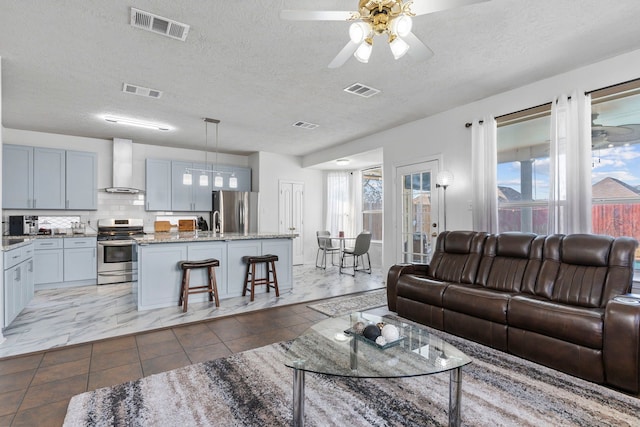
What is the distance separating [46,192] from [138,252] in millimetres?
2967

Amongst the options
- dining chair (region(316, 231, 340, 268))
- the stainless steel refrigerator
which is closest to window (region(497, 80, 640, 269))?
dining chair (region(316, 231, 340, 268))

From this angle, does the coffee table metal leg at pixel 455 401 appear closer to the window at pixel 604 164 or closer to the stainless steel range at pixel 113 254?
the window at pixel 604 164

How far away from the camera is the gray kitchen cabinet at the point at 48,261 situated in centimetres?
512

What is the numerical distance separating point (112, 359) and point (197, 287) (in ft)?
4.91

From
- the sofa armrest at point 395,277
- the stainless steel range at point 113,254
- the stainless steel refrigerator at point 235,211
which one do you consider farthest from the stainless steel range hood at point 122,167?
the sofa armrest at point 395,277

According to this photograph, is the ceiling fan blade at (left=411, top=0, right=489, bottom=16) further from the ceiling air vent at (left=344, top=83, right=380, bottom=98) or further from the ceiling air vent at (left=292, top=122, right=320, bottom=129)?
the ceiling air vent at (left=292, top=122, right=320, bottom=129)

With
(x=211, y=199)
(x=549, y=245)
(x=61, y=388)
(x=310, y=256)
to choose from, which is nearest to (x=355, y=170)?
(x=310, y=256)

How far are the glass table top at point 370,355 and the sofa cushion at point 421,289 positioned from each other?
1208 millimetres

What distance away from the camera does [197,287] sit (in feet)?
13.7

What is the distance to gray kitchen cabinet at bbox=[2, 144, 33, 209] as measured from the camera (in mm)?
5227

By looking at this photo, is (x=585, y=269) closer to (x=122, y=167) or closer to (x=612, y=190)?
(x=612, y=190)

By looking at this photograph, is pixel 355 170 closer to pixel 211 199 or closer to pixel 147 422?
pixel 211 199

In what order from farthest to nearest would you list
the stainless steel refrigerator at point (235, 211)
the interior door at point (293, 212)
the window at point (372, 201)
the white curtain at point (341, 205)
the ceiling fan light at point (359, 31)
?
the white curtain at point (341, 205), the interior door at point (293, 212), the window at point (372, 201), the stainless steel refrigerator at point (235, 211), the ceiling fan light at point (359, 31)

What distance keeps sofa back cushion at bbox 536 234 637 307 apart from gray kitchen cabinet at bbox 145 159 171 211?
646 cm
